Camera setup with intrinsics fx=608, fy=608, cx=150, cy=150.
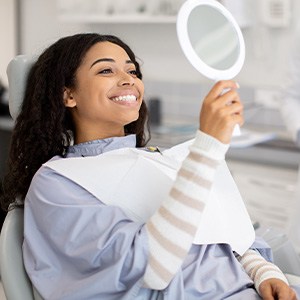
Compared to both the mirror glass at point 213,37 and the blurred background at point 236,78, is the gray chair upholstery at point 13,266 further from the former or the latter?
the blurred background at point 236,78

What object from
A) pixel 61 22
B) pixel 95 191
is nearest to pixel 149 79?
pixel 61 22

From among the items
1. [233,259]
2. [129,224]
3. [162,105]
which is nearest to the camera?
[129,224]

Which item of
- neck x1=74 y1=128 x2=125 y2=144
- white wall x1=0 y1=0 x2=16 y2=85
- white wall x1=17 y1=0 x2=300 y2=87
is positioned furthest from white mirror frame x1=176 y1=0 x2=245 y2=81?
white wall x1=0 y1=0 x2=16 y2=85

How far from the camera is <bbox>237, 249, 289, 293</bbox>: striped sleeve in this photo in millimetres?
1480

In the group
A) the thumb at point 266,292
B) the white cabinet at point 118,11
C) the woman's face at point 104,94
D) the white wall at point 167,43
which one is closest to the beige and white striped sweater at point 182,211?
the thumb at point 266,292

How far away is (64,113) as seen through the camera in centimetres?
167

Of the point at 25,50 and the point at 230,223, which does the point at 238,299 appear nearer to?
the point at 230,223

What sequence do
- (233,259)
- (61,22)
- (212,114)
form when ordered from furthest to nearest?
1. (61,22)
2. (233,259)
3. (212,114)

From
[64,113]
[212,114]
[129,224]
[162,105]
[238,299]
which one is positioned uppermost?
[212,114]

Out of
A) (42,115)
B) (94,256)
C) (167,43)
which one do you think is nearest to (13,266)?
(94,256)

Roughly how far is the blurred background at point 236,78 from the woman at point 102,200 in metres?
1.10

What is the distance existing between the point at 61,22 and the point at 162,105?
1020 mm

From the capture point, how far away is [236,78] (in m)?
3.56

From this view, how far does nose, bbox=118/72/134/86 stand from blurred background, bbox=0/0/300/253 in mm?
1135
